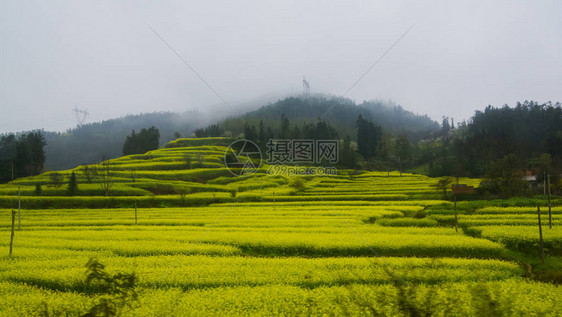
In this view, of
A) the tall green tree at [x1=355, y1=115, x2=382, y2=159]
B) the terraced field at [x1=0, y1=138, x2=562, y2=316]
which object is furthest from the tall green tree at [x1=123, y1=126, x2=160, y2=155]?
the tall green tree at [x1=355, y1=115, x2=382, y2=159]

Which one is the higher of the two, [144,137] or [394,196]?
[144,137]

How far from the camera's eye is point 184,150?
76.8m

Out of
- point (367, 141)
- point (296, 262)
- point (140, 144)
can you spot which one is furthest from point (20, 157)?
point (367, 141)

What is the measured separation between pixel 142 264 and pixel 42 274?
3745 mm

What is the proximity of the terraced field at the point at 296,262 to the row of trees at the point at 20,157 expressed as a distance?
34.3 m

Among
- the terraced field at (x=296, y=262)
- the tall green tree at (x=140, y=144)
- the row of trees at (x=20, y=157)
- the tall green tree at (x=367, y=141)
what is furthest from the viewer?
the tall green tree at (x=140, y=144)

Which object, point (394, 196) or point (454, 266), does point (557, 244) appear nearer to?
point (454, 266)

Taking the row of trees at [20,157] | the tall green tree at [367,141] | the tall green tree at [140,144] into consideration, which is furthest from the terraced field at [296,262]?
the tall green tree at [140,144]

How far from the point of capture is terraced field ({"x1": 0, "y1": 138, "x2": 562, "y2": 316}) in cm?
864

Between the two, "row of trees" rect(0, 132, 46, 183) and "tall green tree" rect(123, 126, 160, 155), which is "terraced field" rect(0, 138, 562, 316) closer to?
"row of trees" rect(0, 132, 46, 183)

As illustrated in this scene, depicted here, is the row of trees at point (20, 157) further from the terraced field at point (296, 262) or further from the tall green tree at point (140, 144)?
the terraced field at point (296, 262)

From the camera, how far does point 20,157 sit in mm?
62156

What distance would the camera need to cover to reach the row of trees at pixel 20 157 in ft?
188

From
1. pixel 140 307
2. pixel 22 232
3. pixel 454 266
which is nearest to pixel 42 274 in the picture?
pixel 140 307
